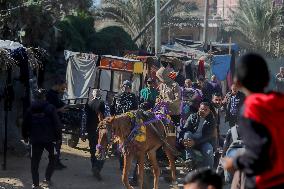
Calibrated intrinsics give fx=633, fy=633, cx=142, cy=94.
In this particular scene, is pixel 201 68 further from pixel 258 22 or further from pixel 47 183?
pixel 258 22

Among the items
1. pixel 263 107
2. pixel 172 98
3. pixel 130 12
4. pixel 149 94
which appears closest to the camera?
pixel 263 107

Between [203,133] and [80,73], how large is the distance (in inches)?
342

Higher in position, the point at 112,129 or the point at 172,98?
the point at 172,98

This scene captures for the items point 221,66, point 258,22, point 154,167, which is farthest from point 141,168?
point 258,22

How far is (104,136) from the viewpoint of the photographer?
1048 cm

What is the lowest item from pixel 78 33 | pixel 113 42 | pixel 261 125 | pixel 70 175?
pixel 70 175

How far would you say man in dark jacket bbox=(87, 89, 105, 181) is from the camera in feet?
39.2

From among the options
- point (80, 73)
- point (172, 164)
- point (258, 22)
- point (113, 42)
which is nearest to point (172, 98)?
point (172, 164)

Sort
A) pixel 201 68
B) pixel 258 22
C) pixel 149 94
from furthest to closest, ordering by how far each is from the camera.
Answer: pixel 258 22 → pixel 201 68 → pixel 149 94

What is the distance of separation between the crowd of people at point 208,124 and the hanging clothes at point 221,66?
7.47 ft

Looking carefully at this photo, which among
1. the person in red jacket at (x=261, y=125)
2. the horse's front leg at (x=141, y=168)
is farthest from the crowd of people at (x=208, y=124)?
the horse's front leg at (x=141, y=168)

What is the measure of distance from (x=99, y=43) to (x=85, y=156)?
912 cm

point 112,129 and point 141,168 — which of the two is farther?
point 141,168

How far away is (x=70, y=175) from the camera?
12.5 meters
